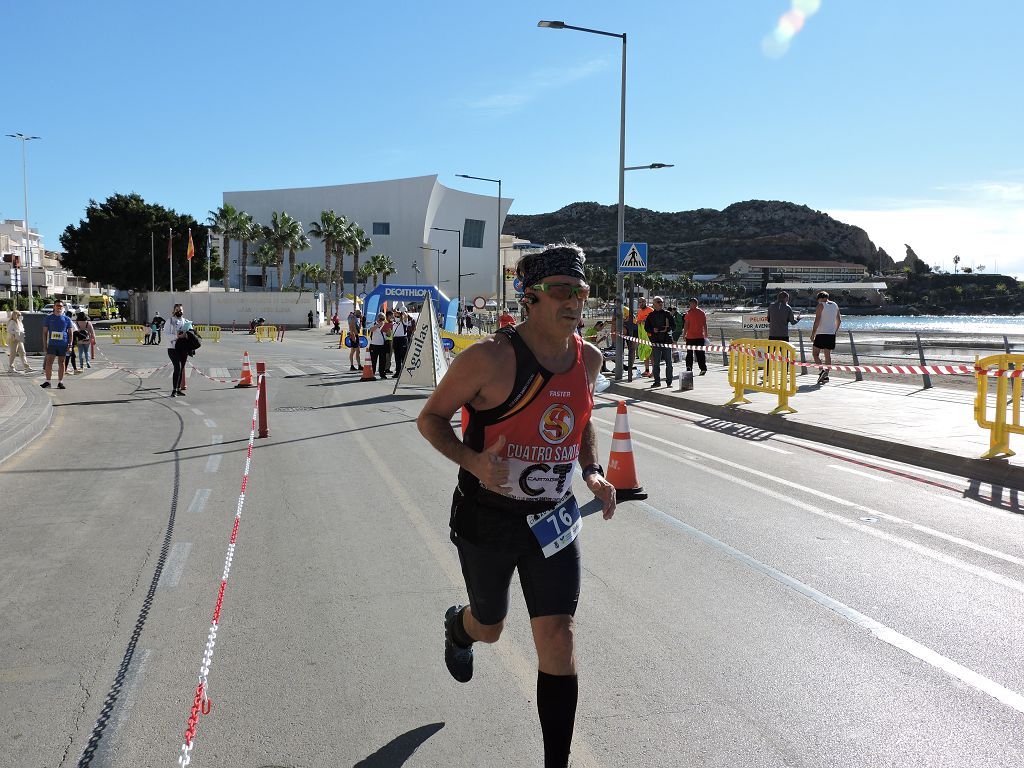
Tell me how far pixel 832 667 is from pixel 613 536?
264 centimetres

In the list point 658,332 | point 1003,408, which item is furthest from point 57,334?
point 1003,408

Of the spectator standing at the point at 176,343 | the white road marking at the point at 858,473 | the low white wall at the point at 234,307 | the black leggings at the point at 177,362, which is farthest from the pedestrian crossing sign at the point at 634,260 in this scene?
the low white wall at the point at 234,307

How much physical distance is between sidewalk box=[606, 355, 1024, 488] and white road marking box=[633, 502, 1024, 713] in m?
4.43

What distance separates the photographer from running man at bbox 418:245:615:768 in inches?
117

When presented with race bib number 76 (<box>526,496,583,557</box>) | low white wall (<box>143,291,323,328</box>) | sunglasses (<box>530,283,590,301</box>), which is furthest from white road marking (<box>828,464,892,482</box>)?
low white wall (<box>143,291,323,328</box>)

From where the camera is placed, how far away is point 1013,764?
3211mm

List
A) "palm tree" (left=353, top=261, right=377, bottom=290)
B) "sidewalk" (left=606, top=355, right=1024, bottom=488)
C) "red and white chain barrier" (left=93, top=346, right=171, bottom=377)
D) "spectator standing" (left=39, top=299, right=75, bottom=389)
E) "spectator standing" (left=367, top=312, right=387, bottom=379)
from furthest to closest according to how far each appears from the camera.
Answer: "palm tree" (left=353, top=261, right=377, bottom=290) → "red and white chain barrier" (left=93, top=346, right=171, bottom=377) → "spectator standing" (left=367, top=312, right=387, bottom=379) → "spectator standing" (left=39, top=299, right=75, bottom=389) → "sidewalk" (left=606, top=355, right=1024, bottom=488)

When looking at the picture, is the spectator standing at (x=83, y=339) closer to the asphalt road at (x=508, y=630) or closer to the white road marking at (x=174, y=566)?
the asphalt road at (x=508, y=630)

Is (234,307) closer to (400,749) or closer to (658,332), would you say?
(658,332)

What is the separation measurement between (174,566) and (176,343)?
40.7 feet

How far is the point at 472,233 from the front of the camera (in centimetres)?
13400

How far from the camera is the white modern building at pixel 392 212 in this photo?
4879 inches

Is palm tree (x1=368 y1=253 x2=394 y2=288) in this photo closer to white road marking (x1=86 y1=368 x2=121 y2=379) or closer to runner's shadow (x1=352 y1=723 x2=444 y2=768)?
white road marking (x1=86 y1=368 x2=121 y2=379)

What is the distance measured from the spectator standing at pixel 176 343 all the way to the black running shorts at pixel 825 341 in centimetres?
1360
